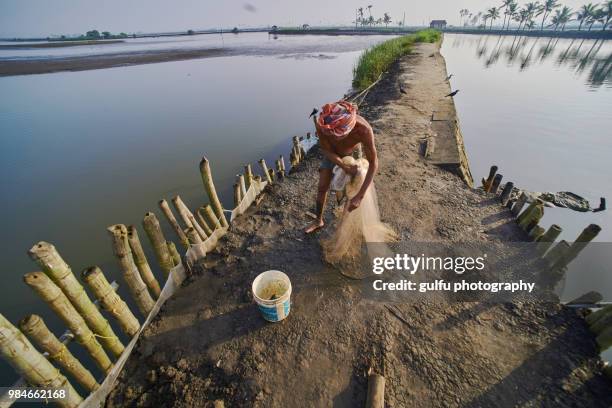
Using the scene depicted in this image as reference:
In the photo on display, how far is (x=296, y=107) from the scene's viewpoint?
13023 millimetres

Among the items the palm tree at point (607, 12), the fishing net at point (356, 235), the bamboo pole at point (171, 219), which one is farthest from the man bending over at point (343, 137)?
the palm tree at point (607, 12)

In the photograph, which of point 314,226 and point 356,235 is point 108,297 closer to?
point 314,226

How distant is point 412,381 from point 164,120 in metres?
12.6

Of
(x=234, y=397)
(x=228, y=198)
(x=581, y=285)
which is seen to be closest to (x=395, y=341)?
(x=234, y=397)

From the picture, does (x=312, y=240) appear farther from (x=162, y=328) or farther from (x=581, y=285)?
(x=581, y=285)

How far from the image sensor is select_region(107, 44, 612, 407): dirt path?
250cm

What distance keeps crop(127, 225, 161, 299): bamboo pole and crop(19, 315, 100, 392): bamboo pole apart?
941 millimetres

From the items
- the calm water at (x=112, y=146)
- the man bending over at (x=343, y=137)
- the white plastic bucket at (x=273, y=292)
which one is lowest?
the calm water at (x=112, y=146)

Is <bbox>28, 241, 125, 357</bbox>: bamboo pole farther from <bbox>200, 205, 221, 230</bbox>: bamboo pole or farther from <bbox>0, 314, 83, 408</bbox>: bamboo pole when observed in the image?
<bbox>200, 205, 221, 230</bbox>: bamboo pole

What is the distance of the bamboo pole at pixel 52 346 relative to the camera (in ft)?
6.90

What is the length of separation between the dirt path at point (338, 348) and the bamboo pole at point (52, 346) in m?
0.37

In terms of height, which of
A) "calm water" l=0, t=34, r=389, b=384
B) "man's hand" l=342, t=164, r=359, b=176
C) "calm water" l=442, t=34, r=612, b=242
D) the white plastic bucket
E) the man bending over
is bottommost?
"calm water" l=442, t=34, r=612, b=242

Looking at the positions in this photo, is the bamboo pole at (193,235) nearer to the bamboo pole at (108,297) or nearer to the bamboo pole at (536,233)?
the bamboo pole at (108,297)

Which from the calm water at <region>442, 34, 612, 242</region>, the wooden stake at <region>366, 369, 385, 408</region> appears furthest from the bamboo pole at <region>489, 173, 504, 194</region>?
the wooden stake at <region>366, 369, 385, 408</region>
